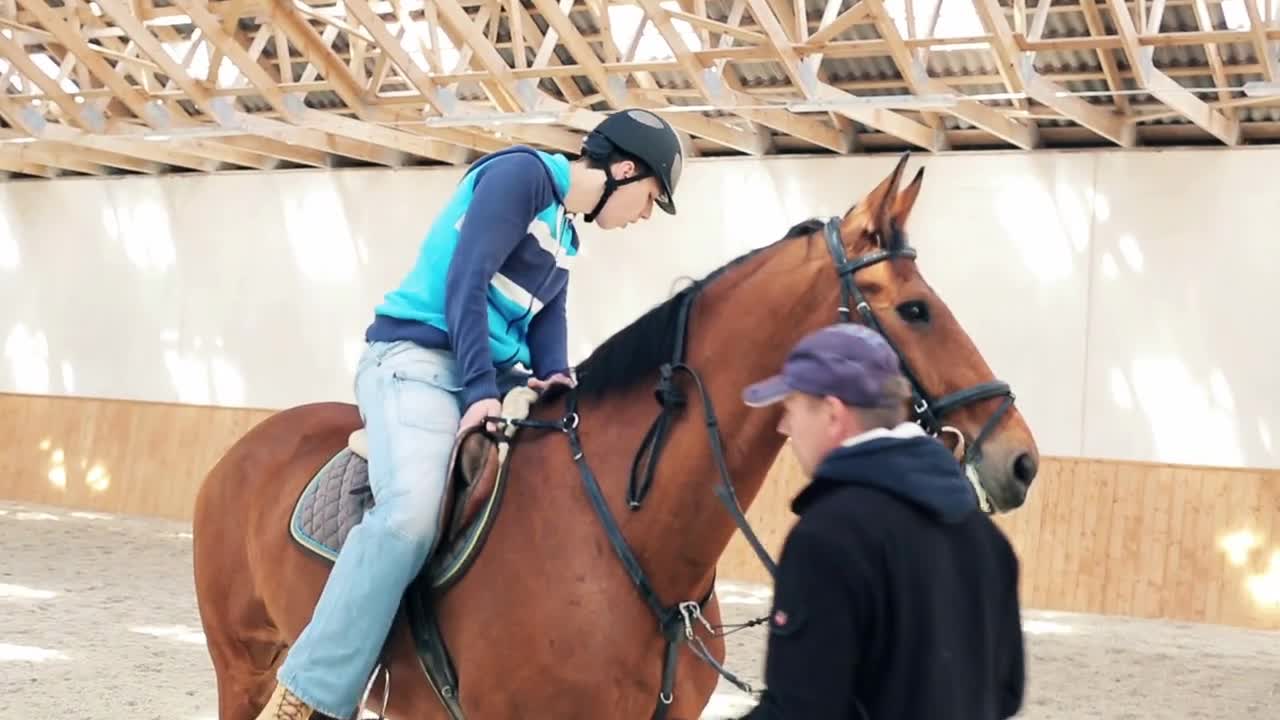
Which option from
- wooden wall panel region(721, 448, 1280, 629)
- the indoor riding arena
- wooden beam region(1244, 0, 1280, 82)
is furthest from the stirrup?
wooden wall panel region(721, 448, 1280, 629)

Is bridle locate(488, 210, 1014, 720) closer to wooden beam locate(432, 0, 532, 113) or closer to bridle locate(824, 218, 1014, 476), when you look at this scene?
bridle locate(824, 218, 1014, 476)

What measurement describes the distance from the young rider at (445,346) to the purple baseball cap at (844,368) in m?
1.25

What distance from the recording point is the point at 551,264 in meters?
3.48

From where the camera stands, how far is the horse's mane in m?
3.07

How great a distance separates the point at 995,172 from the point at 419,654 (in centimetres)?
965

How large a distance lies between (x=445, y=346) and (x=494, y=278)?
0.66 ft

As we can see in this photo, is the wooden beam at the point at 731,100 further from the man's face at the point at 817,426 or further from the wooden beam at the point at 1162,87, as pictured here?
the man's face at the point at 817,426

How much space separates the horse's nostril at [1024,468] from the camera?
2.66 metres

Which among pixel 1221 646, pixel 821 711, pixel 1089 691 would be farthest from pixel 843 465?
pixel 1221 646

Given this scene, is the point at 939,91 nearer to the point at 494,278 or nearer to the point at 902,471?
the point at 494,278

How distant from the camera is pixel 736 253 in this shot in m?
12.8

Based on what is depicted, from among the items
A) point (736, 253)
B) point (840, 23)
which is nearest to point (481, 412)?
point (840, 23)

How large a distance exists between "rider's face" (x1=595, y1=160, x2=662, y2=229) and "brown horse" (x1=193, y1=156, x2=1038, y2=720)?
33 centimetres

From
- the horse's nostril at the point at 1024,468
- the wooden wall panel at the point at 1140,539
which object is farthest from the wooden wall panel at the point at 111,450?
the horse's nostril at the point at 1024,468
